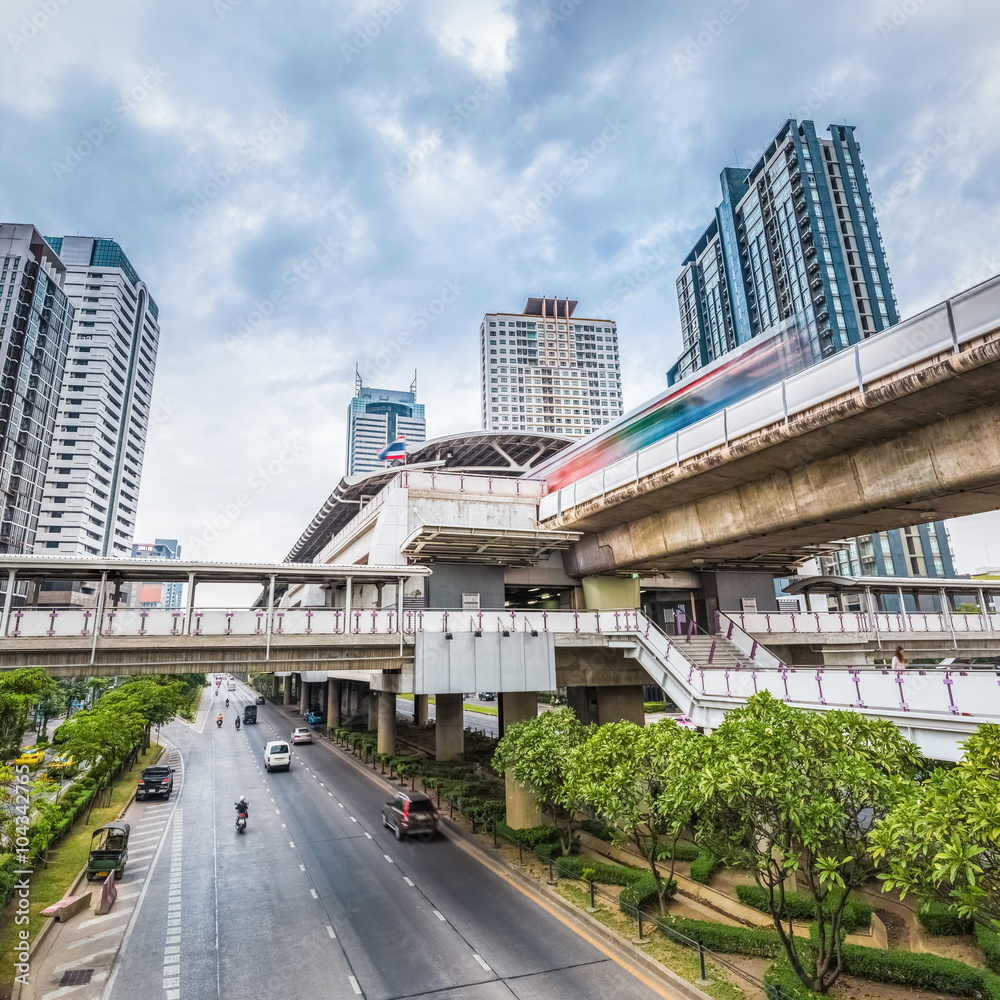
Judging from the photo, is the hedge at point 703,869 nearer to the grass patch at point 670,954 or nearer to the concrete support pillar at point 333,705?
the grass patch at point 670,954

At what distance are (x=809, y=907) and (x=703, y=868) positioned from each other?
4.11 m

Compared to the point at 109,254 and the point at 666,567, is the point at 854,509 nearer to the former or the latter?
the point at 666,567

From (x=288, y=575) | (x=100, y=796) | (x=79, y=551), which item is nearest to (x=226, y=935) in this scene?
(x=288, y=575)

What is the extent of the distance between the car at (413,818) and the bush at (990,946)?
736 inches

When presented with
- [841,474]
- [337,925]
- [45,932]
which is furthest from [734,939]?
[45,932]

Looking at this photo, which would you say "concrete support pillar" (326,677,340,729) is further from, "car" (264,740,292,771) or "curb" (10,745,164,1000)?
"curb" (10,745,164,1000)

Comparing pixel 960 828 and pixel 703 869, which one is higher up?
pixel 960 828

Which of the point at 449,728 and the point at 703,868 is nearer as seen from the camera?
the point at 703,868

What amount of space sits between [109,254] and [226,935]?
512 feet

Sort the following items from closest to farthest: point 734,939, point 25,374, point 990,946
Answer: point 990,946
point 734,939
point 25,374

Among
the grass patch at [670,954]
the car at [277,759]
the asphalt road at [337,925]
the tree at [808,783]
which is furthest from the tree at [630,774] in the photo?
the car at [277,759]

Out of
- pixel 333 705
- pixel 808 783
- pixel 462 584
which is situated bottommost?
pixel 333 705

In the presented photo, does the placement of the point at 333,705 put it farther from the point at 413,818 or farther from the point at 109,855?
the point at 109,855

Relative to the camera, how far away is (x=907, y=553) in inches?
3866
